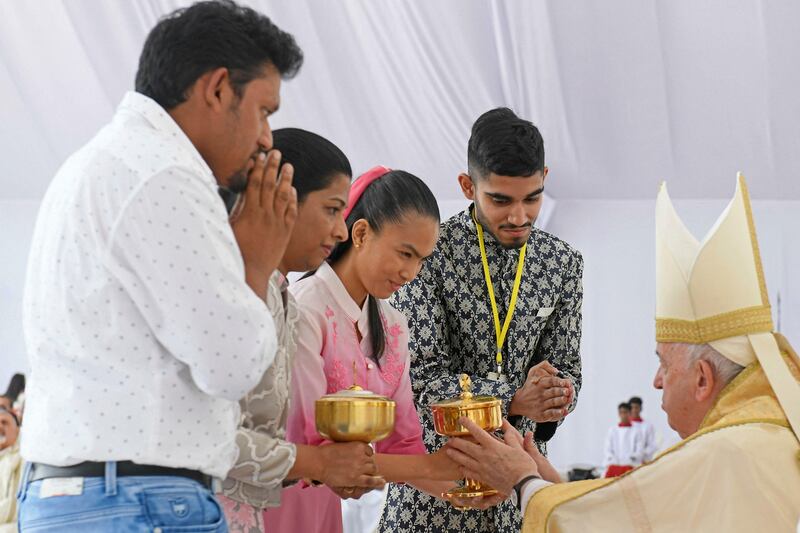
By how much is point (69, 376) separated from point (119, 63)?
21.8 feet

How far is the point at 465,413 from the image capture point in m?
2.77

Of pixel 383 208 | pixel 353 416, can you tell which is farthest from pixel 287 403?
pixel 383 208

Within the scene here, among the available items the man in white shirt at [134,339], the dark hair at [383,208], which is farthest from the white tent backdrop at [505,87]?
the man in white shirt at [134,339]

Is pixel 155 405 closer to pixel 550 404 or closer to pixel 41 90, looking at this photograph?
pixel 550 404

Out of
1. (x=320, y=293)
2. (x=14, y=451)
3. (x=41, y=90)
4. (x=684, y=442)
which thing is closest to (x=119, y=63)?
(x=41, y=90)

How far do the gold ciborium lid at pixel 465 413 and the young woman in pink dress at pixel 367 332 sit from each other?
9 cm

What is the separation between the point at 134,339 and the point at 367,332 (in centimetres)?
134

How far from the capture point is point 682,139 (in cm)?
851

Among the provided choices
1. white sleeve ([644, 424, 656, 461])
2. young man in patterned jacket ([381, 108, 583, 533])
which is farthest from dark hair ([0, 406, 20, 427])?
white sleeve ([644, 424, 656, 461])

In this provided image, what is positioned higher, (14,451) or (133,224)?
(133,224)

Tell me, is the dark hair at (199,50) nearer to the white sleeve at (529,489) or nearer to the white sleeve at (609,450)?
the white sleeve at (529,489)

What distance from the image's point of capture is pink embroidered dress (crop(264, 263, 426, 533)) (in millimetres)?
2723

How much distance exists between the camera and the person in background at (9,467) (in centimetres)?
648

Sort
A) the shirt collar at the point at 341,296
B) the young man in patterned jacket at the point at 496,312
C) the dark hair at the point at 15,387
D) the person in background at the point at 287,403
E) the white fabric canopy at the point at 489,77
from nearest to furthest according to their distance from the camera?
the person in background at the point at 287,403
the shirt collar at the point at 341,296
the young man in patterned jacket at the point at 496,312
the dark hair at the point at 15,387
the white fabric canopy at the point at 489,77
